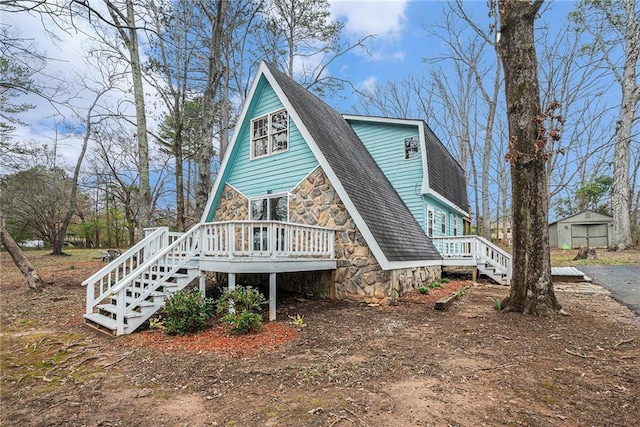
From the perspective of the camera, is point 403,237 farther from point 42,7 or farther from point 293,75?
point 293,75

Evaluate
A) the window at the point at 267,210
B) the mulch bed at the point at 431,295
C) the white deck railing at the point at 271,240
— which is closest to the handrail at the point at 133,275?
the white deck railing at the point at 271,240

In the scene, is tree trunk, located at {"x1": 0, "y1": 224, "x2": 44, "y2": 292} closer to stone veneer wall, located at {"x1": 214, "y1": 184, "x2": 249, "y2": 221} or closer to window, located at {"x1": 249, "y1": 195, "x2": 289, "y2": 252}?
stone veneer wall, located at {"x1": 214, "y1": 184, "x2": 249, "y2": 221}

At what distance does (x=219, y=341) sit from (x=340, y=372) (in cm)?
221

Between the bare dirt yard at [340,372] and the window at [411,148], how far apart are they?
7.65 meters

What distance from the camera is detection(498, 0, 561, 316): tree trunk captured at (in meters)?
6.06

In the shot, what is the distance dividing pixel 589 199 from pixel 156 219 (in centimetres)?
3683

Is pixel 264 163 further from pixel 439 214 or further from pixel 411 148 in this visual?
pixel 439 214

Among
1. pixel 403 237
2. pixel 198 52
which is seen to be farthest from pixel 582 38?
pixel 198 52

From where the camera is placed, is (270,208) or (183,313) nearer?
(183,313)

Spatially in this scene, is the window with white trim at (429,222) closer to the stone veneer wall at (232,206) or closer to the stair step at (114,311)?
the stone veneer wall at (232,206)

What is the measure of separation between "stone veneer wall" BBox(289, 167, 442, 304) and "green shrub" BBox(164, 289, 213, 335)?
3404 mm

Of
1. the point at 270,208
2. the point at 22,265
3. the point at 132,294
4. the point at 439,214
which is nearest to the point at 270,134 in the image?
the point at 270,208

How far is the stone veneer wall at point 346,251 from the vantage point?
7.56 metres

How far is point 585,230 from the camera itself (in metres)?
26.0
